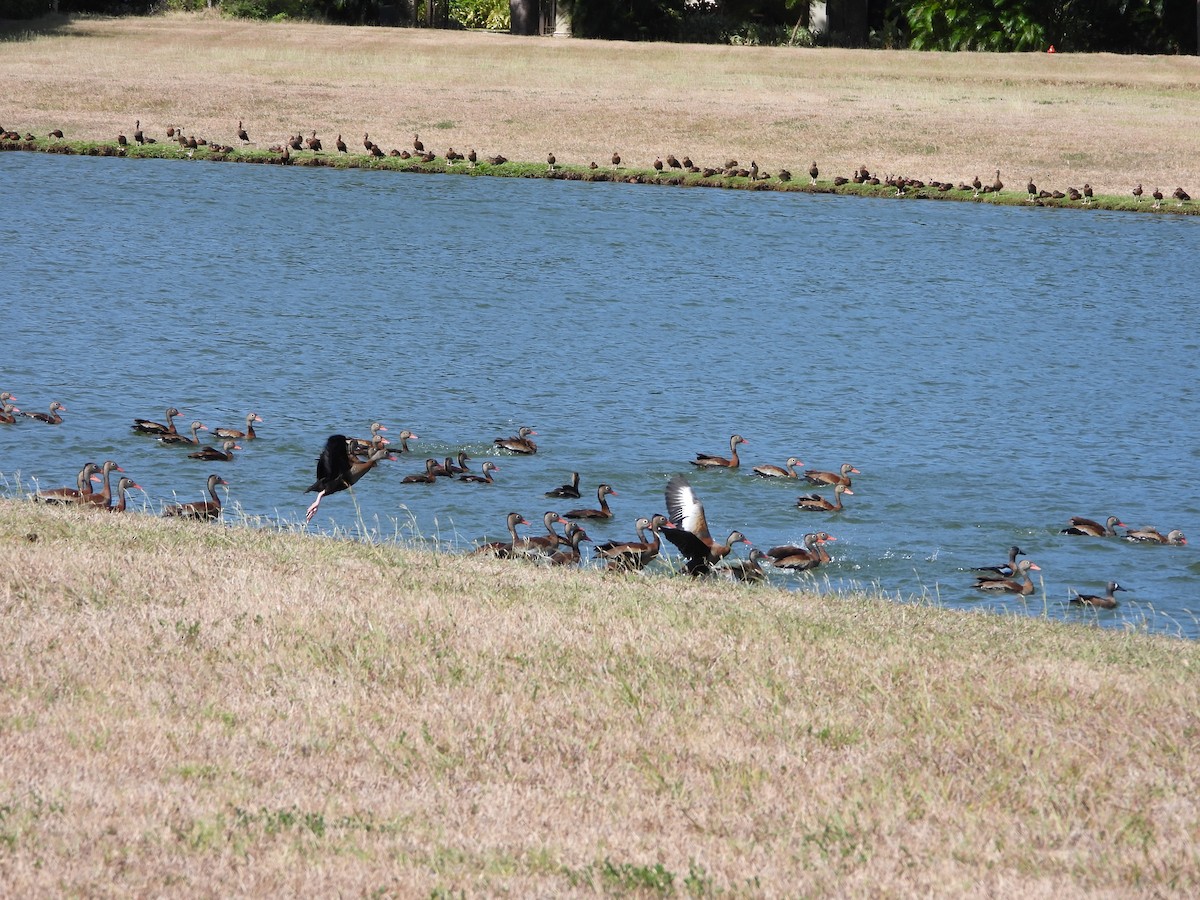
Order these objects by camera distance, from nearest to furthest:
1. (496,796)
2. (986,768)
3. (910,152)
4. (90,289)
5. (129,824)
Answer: (129,824), (496,796), (986,768), (90,289), (910,152)

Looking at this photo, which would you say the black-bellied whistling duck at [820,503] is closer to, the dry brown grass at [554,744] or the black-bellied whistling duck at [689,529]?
the black-bellied whistling duck at [689,529]

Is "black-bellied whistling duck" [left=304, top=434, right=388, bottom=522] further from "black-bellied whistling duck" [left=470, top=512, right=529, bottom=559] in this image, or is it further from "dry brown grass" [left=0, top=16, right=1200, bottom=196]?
"dry brown grass" [left=0, top=16, right=1200, bottom=196]

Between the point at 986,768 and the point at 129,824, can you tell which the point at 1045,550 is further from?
the point at 129,824

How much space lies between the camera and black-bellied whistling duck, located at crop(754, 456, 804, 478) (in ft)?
62.2

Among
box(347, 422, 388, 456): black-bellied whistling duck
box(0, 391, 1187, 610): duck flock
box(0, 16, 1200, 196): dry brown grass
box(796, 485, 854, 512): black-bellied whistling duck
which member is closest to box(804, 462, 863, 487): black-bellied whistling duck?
box(0, 391, 1187, 610): duck flock

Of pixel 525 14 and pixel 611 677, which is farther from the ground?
pixel 525 14

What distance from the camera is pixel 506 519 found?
17.4 meters

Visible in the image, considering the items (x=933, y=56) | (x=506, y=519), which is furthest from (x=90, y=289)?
(x=933, y=56)

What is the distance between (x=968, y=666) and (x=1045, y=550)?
7672 mm

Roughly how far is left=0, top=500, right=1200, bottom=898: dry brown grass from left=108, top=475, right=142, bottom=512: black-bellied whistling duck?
3616 millimetres

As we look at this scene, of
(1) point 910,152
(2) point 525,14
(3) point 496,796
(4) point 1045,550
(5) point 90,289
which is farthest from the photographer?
(2) point 525,14

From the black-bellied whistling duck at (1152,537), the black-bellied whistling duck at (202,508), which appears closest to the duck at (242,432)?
the black-bellied whistling duck at (202,508)

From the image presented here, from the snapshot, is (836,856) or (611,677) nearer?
(836,856)

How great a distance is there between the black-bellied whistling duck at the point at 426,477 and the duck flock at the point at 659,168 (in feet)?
93.8
